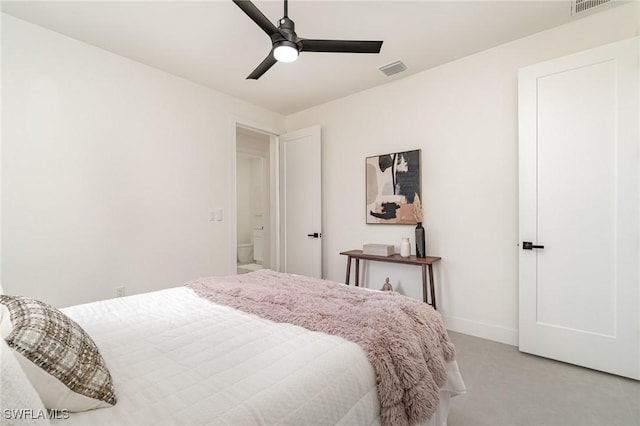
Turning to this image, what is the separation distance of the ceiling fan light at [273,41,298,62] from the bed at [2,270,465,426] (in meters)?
1.48

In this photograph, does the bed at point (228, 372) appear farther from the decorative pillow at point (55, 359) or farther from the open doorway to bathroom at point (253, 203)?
the open doorway to bathroom at point (253, 203)

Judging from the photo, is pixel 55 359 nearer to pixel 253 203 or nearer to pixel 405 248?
pixel 405 248

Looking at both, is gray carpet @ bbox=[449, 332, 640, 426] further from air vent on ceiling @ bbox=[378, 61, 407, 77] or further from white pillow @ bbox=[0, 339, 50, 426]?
air vent on ceiling @ bbox=[378, 61, 407, 77]

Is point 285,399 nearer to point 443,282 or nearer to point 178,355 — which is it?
point 178,355

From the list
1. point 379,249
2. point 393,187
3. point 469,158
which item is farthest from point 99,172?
point 469,158

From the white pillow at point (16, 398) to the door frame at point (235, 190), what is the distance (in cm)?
300

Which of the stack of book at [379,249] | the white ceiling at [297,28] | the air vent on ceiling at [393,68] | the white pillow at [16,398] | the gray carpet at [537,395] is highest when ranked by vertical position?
the white ceiling at [297,28]

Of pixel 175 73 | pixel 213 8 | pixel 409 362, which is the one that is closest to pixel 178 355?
pixel 409 362

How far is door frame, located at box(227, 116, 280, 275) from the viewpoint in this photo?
3.60 meters

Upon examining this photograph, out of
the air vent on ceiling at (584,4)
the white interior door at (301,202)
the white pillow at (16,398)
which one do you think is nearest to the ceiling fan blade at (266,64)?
the white interior door at (301,202)

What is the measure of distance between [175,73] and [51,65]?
1.01 meters

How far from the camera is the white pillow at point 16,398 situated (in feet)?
1.76

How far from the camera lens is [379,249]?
3047mm

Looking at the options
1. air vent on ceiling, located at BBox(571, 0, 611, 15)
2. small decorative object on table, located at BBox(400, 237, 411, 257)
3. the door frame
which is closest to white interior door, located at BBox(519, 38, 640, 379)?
air vent on ceiling, located at BBox(571, 0, 611, 15)
